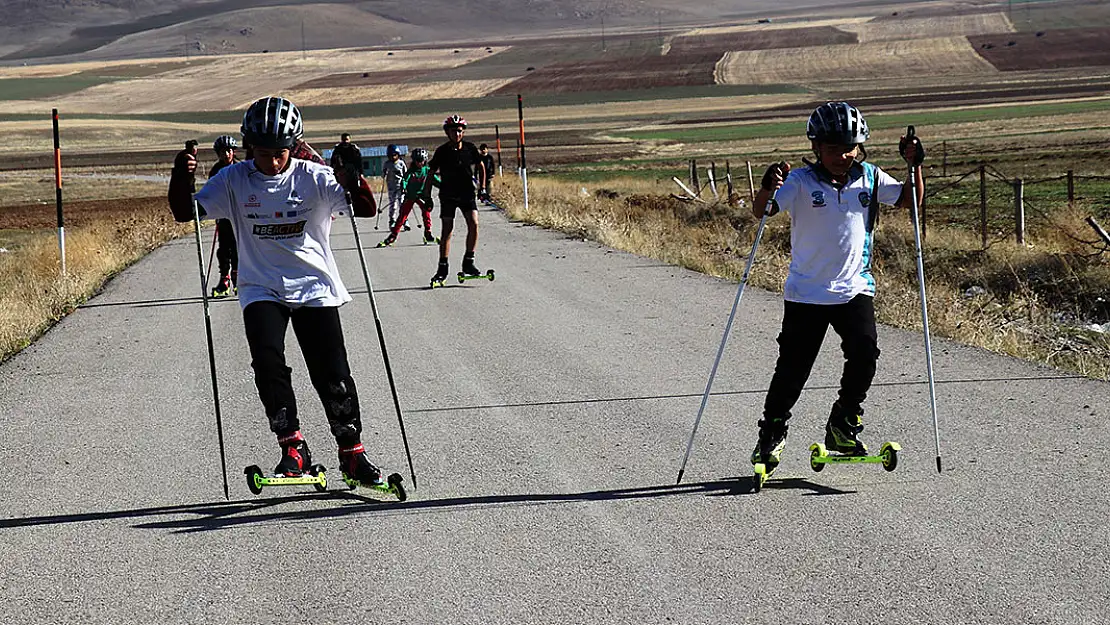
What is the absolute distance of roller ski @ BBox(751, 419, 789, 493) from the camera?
6984 mm

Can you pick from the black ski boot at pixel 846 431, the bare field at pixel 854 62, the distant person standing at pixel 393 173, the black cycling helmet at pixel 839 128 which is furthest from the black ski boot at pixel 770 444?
the bare field at pixel 854 62

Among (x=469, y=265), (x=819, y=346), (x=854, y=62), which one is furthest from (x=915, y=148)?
(x=854, y=62)

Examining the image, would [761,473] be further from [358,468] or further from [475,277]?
[475,277]

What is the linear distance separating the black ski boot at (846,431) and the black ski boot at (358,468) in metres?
2.20

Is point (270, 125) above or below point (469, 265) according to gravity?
above

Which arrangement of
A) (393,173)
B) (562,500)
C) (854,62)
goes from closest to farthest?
1. (562,500)
2. (393,173)
3. (854,62)

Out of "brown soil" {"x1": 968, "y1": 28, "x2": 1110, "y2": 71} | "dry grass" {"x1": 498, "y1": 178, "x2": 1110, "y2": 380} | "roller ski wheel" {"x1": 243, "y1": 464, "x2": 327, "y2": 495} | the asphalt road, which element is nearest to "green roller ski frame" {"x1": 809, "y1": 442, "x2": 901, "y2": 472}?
the asphalt road

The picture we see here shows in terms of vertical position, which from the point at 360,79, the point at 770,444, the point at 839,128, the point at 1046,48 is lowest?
the point at 770,444

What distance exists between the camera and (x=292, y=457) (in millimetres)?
6957

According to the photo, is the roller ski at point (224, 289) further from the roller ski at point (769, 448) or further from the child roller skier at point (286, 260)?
the roller ski at point (769, 448)

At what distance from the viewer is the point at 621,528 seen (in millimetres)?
6332

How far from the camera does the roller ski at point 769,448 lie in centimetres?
698

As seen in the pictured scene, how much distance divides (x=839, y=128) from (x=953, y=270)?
12.0 meters

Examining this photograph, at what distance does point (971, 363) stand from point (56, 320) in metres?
9.21
